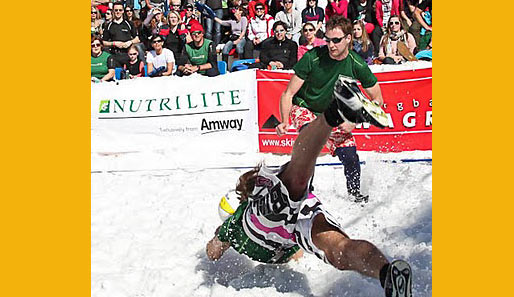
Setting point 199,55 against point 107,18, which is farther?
point 107,18

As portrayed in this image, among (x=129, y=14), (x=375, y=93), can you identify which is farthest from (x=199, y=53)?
(x=375, y=93)

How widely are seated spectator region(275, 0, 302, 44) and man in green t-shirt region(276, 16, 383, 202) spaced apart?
1261mm

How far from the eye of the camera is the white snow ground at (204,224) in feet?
11.5

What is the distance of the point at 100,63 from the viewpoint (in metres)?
6.80

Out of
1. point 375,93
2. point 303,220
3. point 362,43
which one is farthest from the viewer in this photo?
point 362,43

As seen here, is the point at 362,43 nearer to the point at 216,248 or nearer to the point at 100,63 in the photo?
the point at 100,63

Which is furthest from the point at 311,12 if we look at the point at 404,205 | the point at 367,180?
the point at 404,205

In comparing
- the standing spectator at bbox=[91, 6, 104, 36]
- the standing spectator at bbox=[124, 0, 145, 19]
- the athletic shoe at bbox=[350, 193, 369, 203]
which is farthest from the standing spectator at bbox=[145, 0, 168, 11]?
the athletic shoe at bbox=[350, 193, 369, 203]

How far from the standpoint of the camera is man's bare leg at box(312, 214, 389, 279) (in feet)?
9.00

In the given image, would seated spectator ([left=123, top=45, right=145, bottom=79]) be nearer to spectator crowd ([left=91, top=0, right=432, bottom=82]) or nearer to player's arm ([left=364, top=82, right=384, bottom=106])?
spectator crowd ([left=91, top=0, right=432, bottom=82])

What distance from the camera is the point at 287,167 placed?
115 inches

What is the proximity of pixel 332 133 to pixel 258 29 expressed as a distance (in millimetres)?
2199

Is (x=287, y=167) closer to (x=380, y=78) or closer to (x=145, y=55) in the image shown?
(x=380, y=78)

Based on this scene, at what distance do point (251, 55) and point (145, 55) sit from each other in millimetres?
1300
